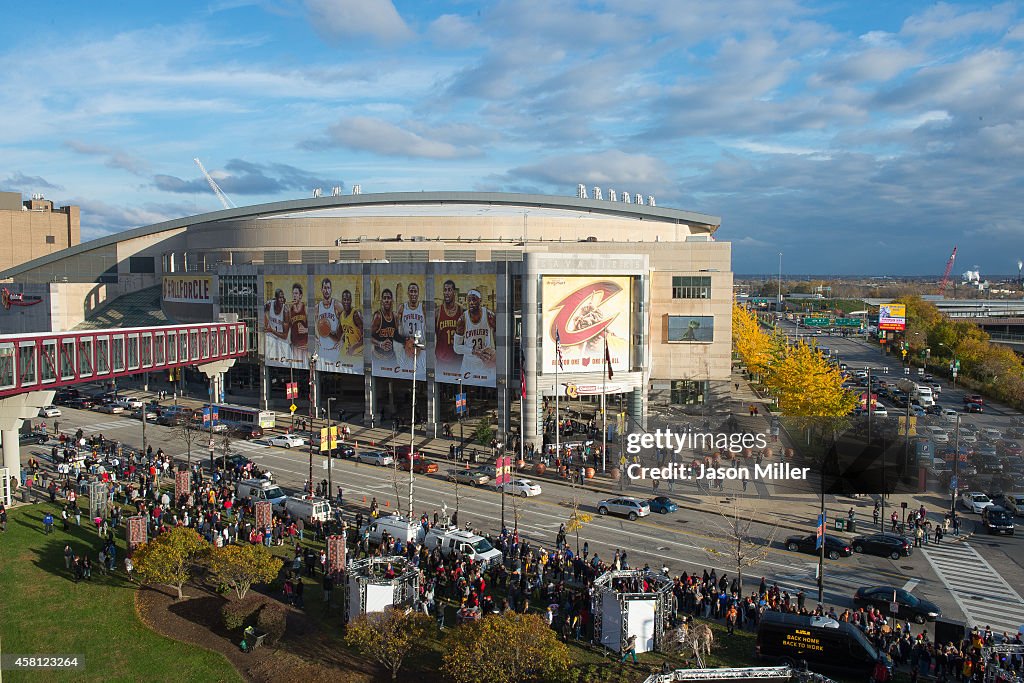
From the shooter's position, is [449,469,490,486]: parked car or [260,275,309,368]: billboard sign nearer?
[449,469,490,486]: parked car

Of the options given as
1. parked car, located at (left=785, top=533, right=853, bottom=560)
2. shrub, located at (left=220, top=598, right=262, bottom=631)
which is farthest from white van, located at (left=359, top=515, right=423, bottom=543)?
parked car, located at (left=785, top=533, right=853, bottom=560)

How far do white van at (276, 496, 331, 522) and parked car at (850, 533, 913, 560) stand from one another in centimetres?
2696

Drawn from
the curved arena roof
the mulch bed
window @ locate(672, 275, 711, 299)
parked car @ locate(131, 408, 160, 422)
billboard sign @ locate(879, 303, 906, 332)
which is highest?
the curved arena roof

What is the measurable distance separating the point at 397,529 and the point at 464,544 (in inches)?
157

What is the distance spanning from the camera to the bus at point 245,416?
6700cm

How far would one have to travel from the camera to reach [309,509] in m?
42.3

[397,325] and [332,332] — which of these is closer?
[397,325]

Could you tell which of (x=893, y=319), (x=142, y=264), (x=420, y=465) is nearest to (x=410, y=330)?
Answer: (x=420, y=465)

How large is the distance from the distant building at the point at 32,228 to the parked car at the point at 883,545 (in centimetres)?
13461

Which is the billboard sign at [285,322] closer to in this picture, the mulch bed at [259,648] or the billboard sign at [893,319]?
the mulch bed at [259,648]

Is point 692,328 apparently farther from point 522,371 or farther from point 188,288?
point 188,288

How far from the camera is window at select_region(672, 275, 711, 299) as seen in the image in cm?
7681

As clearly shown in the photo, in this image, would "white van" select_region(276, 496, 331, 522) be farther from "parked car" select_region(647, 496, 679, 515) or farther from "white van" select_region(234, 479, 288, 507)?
"parked car" select_region(647, 496, 679, 515)

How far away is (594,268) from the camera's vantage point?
63.1 metres
